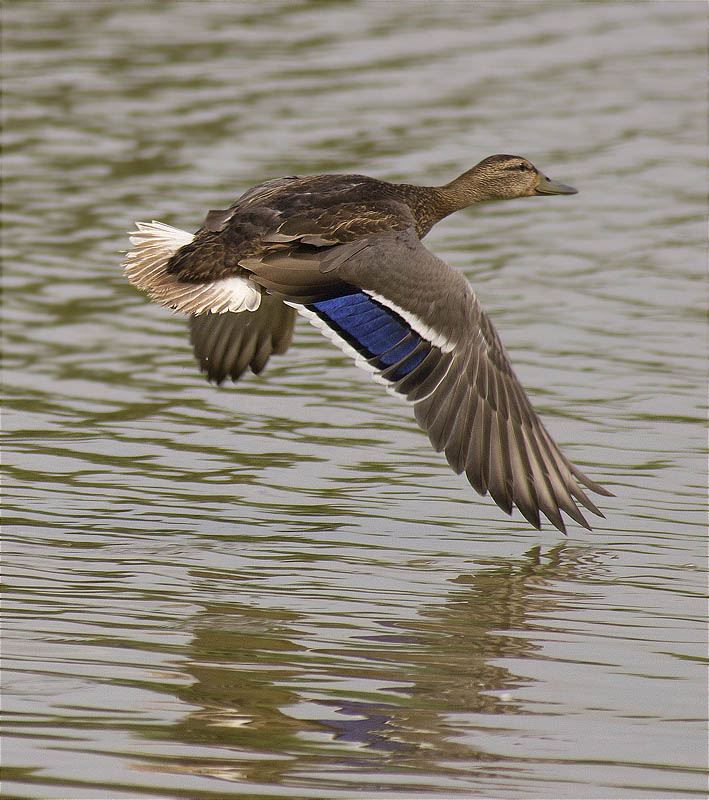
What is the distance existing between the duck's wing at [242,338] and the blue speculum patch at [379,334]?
1.24 metres

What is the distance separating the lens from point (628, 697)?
15.5ft

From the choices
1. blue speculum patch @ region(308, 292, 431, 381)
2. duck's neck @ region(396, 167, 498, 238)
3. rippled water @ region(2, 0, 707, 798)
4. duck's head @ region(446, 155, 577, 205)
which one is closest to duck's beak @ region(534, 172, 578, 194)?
duck's head @ region(446, 155, 577, 205)

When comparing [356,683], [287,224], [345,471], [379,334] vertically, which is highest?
[287,224]

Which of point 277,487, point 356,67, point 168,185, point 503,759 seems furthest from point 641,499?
point 356,67

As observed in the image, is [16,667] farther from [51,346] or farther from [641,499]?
[51,346]

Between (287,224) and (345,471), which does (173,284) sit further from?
(345,471)

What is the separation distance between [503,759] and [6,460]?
11.6ft

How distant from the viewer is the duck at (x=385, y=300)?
20.3 ft

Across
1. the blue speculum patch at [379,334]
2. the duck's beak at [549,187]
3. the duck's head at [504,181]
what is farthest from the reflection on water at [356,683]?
the duck's beak at [549,187]

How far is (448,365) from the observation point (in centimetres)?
636

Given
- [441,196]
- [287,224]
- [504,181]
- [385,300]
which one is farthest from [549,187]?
[385,300]

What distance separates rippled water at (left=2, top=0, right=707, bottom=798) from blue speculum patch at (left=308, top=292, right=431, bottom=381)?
668 mm

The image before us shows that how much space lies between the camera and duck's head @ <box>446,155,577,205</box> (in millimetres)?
8375

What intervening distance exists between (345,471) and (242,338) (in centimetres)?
92
